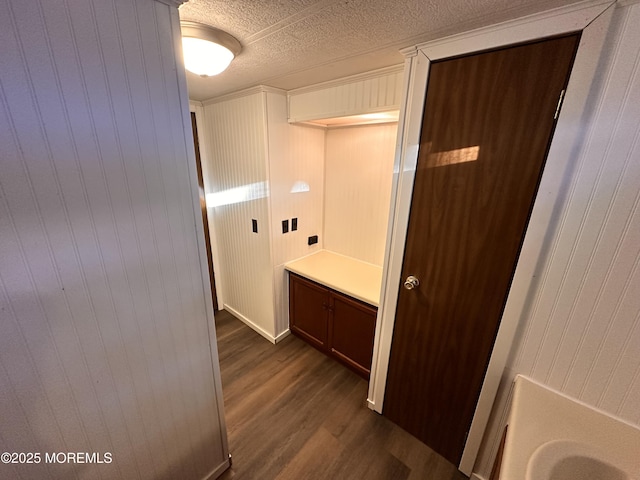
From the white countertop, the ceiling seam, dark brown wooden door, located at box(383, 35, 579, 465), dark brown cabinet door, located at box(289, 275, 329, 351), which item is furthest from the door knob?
the ceiling seam

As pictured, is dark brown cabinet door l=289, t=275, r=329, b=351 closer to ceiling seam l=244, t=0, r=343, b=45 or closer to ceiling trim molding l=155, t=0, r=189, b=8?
ceiling seam l=244, t=0, r=343, b=45

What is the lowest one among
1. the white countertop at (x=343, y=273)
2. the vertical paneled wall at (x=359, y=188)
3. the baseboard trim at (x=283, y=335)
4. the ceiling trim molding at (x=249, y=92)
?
the baseboard trim at (x=283, y=335)

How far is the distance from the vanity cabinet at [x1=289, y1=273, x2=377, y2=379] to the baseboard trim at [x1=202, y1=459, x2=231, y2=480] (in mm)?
1057

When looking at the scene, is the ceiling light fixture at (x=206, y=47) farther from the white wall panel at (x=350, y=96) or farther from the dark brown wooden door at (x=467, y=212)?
the dark brown wooden door at (x=467, y=212)

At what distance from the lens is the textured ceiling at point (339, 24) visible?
880 millimetres

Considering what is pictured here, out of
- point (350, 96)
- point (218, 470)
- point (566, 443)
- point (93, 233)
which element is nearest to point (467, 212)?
point (566, 443)

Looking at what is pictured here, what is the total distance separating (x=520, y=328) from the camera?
117 centimetres

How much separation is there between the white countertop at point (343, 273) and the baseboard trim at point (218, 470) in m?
1.24

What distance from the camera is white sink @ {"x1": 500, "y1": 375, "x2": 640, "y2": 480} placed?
87 cm

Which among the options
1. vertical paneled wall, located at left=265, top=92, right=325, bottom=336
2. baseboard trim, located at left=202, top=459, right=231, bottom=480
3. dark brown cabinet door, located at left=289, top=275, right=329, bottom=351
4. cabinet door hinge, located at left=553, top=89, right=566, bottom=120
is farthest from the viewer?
dark brown cabinet door, located at left=289, top=275, right=329, bottom=351

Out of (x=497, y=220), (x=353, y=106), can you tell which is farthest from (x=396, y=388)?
(x=353, y=106)

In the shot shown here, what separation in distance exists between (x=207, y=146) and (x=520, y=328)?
2752 mm

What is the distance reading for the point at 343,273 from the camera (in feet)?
7.40

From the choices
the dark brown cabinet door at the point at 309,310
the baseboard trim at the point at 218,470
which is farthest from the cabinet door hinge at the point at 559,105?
the baseboard trim at the point at 218,470
